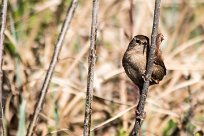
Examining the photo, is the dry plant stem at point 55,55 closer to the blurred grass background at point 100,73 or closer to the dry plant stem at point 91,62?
the blurred grass background at point 100,73

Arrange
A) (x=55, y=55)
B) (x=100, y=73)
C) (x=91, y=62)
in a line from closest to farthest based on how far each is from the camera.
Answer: (x=91, y=62) < (x=55, y=55) < (x=100, y=73)

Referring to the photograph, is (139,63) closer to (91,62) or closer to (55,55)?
(91,62)

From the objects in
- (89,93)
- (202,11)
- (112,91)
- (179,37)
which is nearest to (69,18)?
(89,93)

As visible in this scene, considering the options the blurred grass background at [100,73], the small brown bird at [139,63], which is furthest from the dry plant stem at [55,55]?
the small brown bird at [139,63]

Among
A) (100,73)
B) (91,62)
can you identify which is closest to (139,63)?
(91,62)

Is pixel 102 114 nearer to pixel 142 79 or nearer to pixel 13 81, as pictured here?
pixel 13 81

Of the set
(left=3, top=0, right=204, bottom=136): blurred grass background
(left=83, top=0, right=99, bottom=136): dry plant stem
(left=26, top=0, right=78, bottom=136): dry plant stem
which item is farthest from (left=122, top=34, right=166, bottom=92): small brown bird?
(left=3, top=0, right=204, bottom=136): blurred grass background
